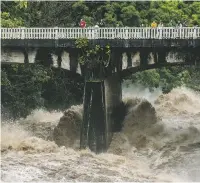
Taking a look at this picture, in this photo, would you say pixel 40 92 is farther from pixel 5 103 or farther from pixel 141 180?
pixel 141 180

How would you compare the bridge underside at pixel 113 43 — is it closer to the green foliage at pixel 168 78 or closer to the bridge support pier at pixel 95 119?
the bridge support pier at pixel 95 119

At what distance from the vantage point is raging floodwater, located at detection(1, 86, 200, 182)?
24.6 m

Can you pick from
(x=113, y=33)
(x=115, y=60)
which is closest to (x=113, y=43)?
(x=113, y=33)

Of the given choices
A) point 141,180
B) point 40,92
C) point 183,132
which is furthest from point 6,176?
point 40,92

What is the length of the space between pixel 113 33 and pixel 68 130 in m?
6.07

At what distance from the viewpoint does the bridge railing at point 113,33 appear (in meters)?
29.3

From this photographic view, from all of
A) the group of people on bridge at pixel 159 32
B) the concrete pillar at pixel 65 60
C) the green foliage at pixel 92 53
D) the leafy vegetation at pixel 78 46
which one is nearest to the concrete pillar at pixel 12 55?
the concrete pillar at pixel 65 60

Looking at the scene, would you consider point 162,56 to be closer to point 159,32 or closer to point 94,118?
point 159,32

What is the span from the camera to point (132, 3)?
164 feet

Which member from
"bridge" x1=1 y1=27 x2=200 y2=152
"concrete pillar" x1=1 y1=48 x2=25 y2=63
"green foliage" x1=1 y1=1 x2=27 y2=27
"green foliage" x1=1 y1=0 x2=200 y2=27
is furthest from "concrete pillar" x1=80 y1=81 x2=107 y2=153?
"green foliage" x1=1 y1=0 x2=200 y2=27

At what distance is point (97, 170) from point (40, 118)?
13.9 metres

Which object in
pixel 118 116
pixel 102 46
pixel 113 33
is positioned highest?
pixel 113 33

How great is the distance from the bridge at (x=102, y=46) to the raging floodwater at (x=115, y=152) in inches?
63.6

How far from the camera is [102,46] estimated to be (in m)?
30.0
